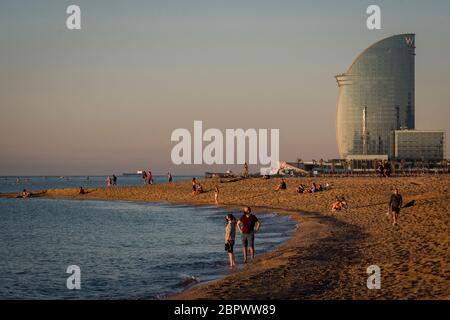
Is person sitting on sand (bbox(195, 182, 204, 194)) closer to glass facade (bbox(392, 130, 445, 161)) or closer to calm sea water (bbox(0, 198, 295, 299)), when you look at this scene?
calm sea water (bbox(0, 198, 295, 299))

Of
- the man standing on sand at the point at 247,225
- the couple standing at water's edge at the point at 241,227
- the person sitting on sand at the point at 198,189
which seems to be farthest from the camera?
the person sitting on sand at the point at 198,189

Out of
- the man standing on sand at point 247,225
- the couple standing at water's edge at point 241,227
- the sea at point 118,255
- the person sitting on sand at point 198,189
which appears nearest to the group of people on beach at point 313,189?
the sea at point 118,255

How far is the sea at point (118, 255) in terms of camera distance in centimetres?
1730

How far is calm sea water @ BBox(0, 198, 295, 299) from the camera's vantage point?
17344 millimetres

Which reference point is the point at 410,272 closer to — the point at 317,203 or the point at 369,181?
the point at 317,203

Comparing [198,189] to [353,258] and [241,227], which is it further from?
[353,258]

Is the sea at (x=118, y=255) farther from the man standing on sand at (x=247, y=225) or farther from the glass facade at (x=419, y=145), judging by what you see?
the glass facade at (x=419, y=145)

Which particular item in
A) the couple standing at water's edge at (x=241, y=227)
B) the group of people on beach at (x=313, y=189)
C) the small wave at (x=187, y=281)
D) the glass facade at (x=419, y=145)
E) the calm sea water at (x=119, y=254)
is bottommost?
the calm sea water at (x=119, y=254)

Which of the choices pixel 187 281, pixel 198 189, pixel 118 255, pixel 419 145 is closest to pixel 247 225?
pixel 187 281

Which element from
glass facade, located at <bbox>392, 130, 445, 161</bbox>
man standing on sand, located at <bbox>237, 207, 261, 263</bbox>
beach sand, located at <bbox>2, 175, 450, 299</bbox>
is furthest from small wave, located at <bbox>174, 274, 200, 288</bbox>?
glass facade, located at <bbox>392, 130, 445, 161</bbox>

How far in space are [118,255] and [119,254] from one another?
12.3 inches
